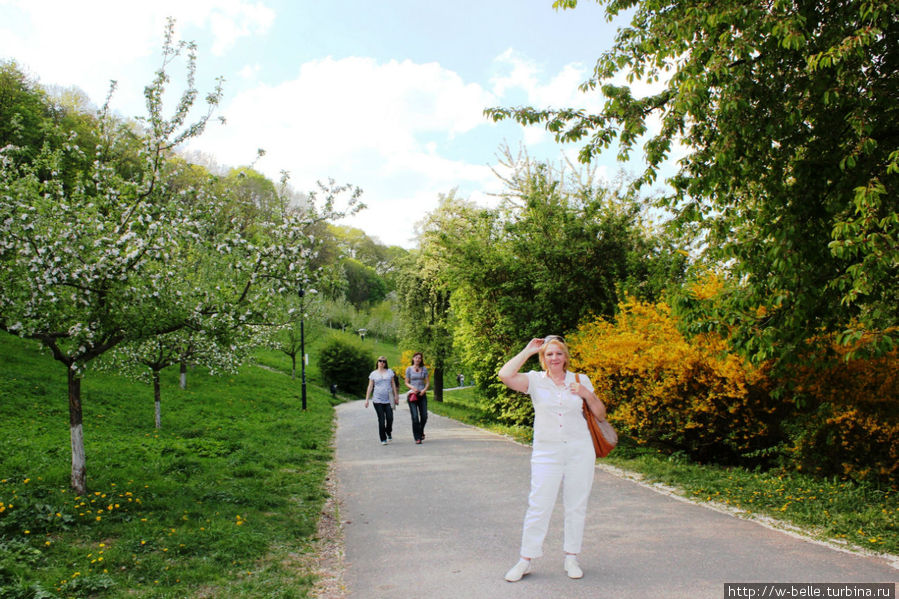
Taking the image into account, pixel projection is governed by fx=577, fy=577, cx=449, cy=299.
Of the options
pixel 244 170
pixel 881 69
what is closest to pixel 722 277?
pixel 881 69

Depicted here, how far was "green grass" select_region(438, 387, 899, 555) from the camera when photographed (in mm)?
5406

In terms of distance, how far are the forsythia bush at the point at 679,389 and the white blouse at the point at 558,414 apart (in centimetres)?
441

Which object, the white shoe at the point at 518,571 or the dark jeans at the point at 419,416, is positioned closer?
the white shoe at the point at 518,571

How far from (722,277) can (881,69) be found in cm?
358

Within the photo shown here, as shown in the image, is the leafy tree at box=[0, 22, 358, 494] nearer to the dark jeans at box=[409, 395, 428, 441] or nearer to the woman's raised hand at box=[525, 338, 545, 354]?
the woman's raised hand at box=[525, 338, 545, 354]

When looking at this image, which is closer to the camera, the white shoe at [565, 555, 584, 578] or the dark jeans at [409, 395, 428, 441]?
the white shoe at [565, 555, 584, 578]

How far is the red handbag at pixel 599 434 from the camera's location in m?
4.46

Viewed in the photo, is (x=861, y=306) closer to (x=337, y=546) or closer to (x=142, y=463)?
(x=337, y=546)

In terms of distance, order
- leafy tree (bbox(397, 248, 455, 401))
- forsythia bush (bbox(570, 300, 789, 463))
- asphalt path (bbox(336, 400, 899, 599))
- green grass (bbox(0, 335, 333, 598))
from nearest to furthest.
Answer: asphalt path (bbox(336, 400, 899, 599)) < green grass (bbox(0, 335, 333, 598)) < forsythia bush (bbox(570, 300, 789, 463)) < leafy tree (bbox(397, 248, 455, 401))

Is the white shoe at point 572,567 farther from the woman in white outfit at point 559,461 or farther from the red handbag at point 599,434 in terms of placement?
the red handbag at point 599,434

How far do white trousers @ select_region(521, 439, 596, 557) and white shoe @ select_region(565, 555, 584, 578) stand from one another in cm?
8

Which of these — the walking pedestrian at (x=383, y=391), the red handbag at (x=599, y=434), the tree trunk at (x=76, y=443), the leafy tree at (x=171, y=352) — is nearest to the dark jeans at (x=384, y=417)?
the walking pedestrian at (x=383, y=391)

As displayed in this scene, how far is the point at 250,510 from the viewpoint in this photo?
6.74m

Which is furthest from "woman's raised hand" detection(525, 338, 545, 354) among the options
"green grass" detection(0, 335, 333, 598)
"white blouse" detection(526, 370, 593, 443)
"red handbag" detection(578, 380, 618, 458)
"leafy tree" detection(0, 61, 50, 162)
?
"leafy tree" detection(0, 61, 50, 162)
